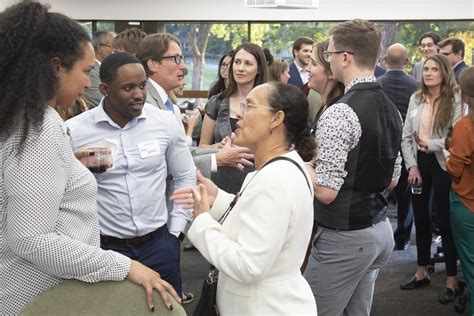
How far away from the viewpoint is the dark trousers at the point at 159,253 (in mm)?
2508

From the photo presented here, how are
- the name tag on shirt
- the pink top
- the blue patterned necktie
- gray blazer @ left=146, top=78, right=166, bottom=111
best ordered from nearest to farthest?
1. the name tag on shirt
2. gray blazer @ left=146, top=78, right=166, bottom=111
3. the blue patterned necktie
4. the pink top

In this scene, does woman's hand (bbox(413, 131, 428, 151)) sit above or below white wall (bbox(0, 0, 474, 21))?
below

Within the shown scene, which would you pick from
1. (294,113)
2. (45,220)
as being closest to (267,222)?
(294,113)

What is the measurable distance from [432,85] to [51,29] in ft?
12.1

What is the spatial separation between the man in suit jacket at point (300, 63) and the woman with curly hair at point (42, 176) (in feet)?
14.6

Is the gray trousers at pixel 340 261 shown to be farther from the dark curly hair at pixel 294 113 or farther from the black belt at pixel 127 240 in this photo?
the black belt at pixel 127 240

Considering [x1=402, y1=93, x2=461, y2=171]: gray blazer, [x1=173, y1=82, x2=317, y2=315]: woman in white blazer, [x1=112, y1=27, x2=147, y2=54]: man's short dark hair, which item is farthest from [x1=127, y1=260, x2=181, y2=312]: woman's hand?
[x1=402, y1=93, x2=461, y2=171]: gray blazer

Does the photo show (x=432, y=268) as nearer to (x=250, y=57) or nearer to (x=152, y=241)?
(x=250, y=57)

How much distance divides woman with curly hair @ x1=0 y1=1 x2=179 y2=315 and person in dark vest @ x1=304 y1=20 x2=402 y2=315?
104 cm

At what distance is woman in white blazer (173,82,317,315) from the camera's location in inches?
69.0

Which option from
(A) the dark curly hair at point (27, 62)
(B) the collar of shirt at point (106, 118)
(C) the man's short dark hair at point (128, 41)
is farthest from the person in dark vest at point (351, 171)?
(C) the man's short dark hair at point (128, 41)

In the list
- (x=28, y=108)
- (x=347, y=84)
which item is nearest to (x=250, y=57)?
(x=347, y=84)

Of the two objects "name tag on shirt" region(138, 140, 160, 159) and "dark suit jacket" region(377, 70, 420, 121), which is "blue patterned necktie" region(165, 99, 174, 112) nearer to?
"name tag on shirt" region(138, 140, 160, 159)

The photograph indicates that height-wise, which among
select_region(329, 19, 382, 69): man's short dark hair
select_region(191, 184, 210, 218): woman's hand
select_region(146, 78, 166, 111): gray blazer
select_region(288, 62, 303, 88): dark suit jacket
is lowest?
select_region(288, 62, 303, 88): dark suit jacket
